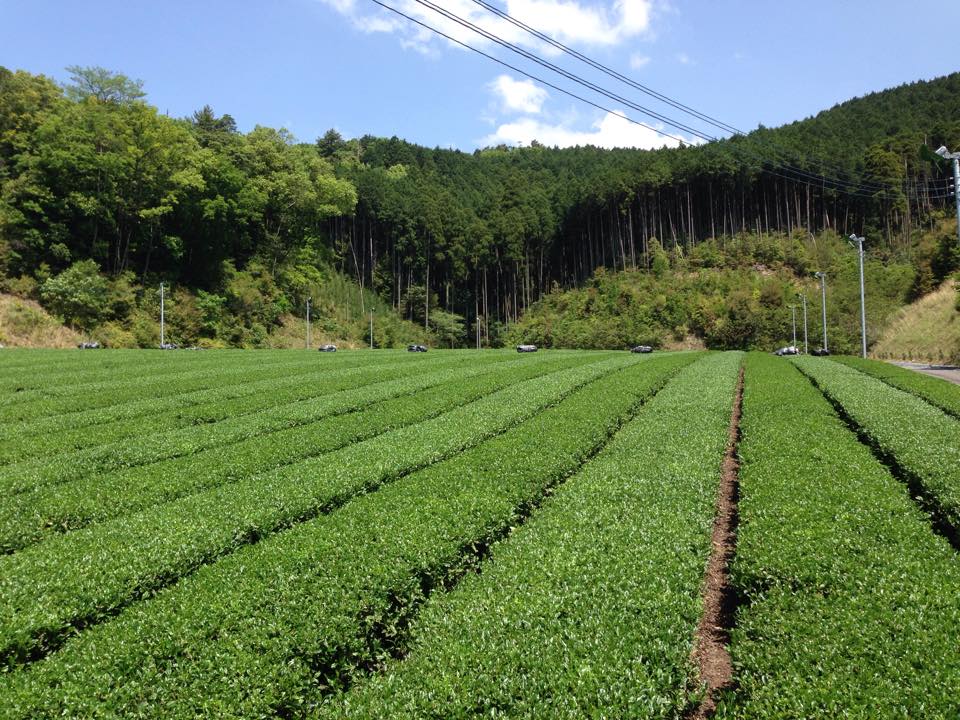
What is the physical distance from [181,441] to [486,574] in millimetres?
11669

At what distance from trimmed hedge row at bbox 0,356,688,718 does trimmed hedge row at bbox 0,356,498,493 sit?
7254mm

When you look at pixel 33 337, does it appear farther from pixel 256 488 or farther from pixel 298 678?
pixel 298 678

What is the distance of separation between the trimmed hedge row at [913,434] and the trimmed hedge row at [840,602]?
1.95 feet

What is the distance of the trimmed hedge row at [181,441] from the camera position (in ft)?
40.4

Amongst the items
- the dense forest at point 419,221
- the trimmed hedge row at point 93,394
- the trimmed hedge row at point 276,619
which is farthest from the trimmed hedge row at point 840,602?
the dense forest at point 419,221

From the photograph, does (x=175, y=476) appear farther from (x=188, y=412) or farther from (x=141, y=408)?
(x=141, y=408)

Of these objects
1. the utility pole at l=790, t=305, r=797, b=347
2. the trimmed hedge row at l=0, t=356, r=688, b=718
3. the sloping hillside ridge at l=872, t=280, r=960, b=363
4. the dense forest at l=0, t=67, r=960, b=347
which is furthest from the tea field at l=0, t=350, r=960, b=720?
the utility pole at l=790, t=305, r=797, b=347

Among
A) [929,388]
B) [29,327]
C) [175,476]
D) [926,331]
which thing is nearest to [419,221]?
[29,327]

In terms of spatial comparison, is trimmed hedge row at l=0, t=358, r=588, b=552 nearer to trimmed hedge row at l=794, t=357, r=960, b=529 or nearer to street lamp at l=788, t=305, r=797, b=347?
trimmed hedge row at l=794, t=357, r=960, b=529

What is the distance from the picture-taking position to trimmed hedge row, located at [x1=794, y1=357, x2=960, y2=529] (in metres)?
9.89

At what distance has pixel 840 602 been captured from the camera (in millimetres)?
6238

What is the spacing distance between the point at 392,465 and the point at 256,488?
2963mm

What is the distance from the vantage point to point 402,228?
113 meters

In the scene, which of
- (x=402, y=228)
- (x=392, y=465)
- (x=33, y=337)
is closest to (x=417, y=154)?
(x=402, y=228)
